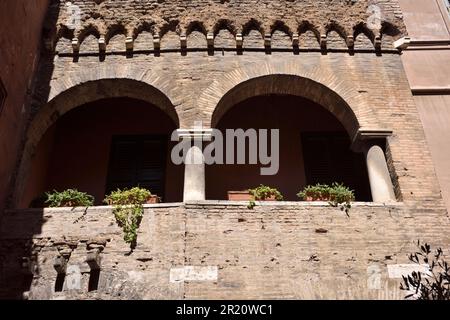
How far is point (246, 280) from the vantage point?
6297 mm

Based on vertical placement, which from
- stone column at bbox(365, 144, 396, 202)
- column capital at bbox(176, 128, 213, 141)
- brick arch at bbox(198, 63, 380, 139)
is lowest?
stone column at bbox(365, 144, 396, 202)

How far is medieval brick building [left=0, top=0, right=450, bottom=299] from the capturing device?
6.39 metres

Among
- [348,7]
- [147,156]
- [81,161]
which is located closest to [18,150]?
[81,161]

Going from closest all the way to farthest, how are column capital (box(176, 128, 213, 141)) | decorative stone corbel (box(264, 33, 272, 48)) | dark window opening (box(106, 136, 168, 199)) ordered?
column capital (box(176, 128, 213, 141))
decorative stone corbel (box(264, 33, 272, 48))
dark window opening (box(106, 136, 168, 199))

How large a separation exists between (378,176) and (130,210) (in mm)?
3842

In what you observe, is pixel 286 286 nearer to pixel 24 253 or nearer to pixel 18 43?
pixel 24 253

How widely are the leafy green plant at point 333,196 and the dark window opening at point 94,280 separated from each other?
126 inches

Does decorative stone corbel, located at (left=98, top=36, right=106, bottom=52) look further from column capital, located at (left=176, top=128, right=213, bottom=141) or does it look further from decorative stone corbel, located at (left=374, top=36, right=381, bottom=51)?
decorative stone corbel, located at (left=374, top=36, right=381, bottom=51)

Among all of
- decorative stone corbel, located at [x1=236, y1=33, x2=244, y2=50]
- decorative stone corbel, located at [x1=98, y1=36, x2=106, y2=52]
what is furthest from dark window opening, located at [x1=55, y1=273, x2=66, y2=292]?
decorative stone corbel, located at [x1=236, y1=33, x2=244, y2=50]

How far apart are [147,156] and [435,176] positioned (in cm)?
502

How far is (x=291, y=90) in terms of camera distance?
27.9 feet

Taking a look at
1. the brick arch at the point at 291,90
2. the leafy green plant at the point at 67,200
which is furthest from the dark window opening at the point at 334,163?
the leafy green plant at the point at 67,200

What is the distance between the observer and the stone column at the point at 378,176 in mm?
7258

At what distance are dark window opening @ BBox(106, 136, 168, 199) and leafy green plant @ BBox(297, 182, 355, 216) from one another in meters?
2.77
